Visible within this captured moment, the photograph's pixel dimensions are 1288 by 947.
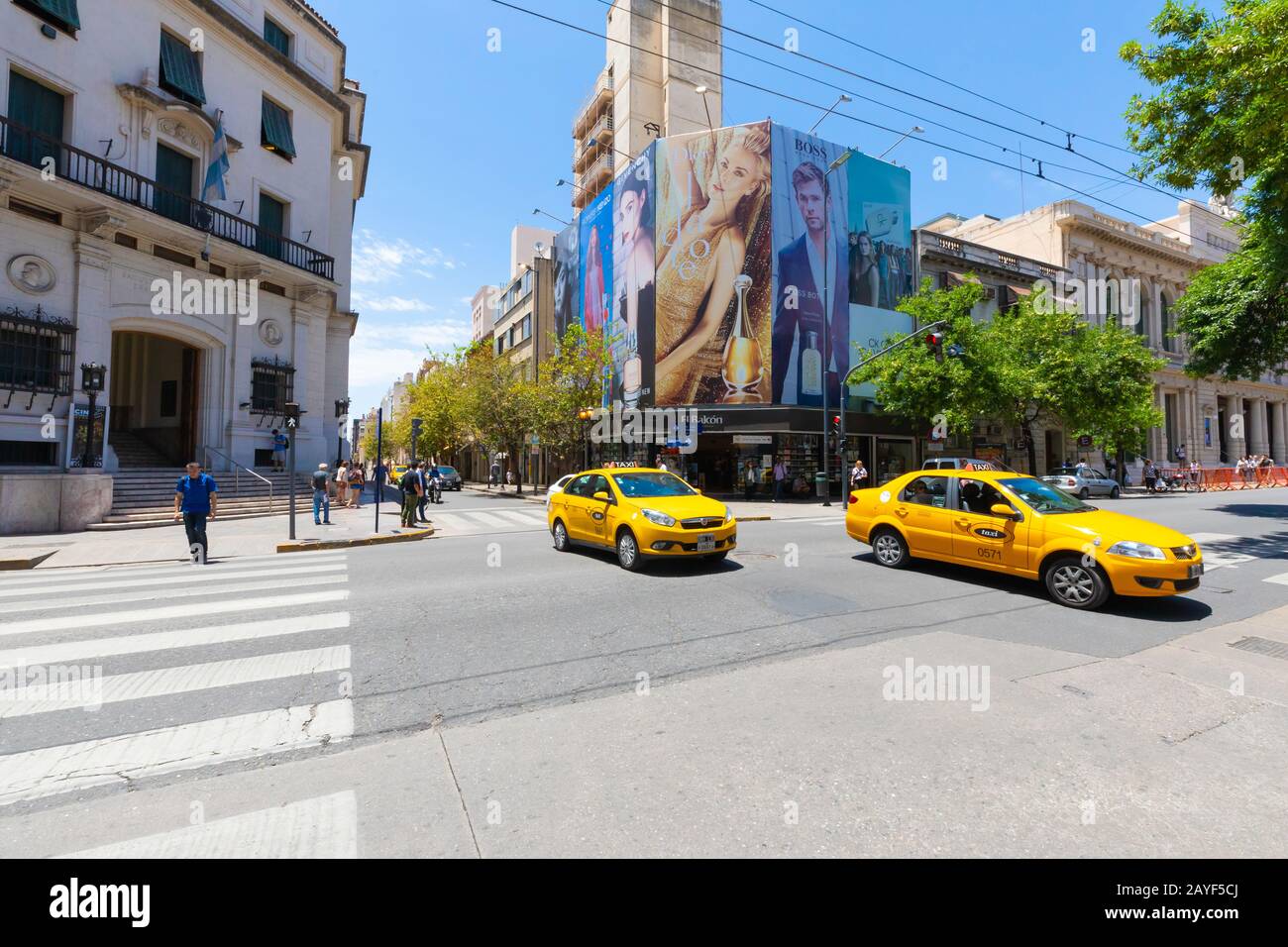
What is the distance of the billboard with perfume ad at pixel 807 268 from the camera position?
1095 inches

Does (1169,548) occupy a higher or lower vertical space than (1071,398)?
lower

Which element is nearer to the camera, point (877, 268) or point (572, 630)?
point (572, 630)

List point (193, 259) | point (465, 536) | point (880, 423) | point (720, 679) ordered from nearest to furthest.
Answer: point (720, 679) < point (465, 536) < point (193, 259) < point (880, 423)

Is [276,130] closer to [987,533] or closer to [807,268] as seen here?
[807,268]

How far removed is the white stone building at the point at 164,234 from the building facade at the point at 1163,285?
42.5 meters

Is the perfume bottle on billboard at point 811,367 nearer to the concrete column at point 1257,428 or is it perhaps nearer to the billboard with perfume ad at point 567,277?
the billboard with perfume ad at point 567,277

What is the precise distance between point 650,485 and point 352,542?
758 centimetres

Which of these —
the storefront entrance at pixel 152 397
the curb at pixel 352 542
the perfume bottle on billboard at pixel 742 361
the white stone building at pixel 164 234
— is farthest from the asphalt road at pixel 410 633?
the perfume bottle on billboard at pixel 742 361

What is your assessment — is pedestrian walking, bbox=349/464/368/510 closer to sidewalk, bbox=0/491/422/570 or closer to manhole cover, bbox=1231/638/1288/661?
sidewalk, bbox=0/491/422/570

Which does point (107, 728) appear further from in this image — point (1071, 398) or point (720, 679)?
point (1071, 398)

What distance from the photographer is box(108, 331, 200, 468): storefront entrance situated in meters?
21.4
